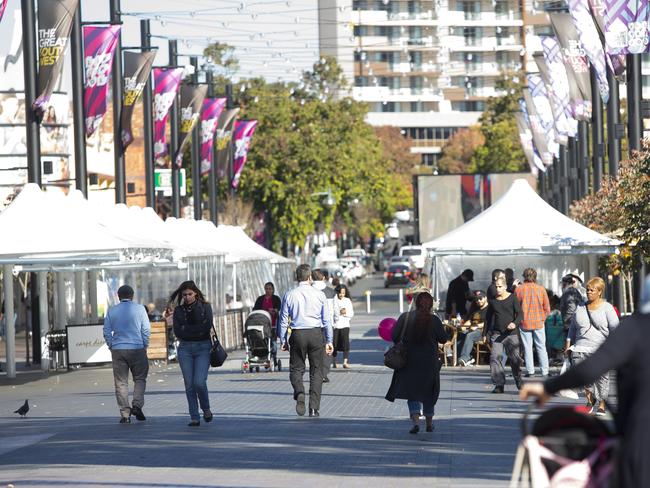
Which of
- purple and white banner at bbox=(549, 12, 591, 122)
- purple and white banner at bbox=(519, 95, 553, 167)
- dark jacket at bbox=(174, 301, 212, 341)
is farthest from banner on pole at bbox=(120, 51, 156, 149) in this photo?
dark jacket at bbox=(174, 301, 212, 341)

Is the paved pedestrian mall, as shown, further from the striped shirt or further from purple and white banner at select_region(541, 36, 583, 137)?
purple and white banner at select_region(541, 36, 583, 137)

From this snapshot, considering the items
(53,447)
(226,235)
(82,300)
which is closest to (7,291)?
(82,300)

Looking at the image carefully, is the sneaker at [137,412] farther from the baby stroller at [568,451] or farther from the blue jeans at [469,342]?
the baby stroller at [568,451]

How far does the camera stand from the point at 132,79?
3419 centimetres

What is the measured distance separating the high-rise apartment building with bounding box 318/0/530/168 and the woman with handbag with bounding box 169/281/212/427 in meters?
107

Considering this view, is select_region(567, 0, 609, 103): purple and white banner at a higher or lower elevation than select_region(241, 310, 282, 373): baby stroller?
higher

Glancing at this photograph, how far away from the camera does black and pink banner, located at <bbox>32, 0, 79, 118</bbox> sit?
27984 millimetres

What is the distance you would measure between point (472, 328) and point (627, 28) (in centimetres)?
565

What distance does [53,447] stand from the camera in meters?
15.6

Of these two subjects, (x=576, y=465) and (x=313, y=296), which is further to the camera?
(x=313, y=296)

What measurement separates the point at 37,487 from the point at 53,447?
3.41 m

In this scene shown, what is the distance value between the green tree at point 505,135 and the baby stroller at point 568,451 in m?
88.4

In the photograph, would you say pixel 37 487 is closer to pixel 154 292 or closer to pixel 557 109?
pixel 154 292

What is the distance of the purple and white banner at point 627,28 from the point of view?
26031 mm
